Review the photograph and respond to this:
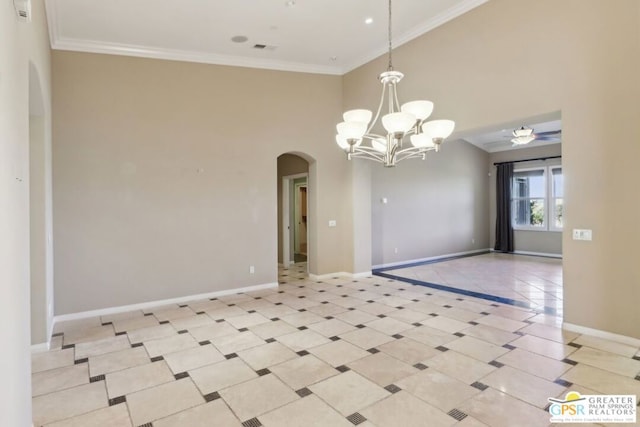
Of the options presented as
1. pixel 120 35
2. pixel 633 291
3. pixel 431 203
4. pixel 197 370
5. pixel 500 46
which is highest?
pixel 120 35

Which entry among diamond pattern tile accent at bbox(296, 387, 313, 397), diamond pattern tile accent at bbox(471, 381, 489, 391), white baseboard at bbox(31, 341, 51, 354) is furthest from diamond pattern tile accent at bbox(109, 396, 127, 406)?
diamond pattern tile accent at bbox(471, 381, 489, 391)

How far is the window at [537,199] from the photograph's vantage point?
10047 millimetres

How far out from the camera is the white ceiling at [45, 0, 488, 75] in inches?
174

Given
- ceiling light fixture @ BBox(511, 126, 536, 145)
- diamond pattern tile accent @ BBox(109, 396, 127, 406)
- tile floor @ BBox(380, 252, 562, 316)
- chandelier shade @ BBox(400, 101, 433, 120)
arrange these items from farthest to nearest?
ceiling light fixture @ BBox(511, 126, 536, 145) < tile floor @ BBox(380, 252, 562, 316) < chandelier shade @ BBox(400, 101, 433, 120) < diamond pattern tile accent @ BBox(109, 396, 127, 406)

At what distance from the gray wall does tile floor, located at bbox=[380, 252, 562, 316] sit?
2.09 feet

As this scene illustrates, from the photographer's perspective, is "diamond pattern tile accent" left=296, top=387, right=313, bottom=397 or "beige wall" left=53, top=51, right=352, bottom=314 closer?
"diamond pattern tile accent" left=296, top=387, right=313, bottom=397

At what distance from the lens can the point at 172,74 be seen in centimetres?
552

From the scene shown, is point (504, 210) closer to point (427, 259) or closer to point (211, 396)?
point (427, 259)

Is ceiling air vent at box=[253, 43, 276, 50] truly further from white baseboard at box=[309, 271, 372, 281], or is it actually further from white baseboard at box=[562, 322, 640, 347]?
white baseboard at box=[562, 322, 640, 347]

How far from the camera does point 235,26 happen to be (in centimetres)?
495

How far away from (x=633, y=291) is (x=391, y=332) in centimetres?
249

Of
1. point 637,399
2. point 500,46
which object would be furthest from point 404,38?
point 637,399

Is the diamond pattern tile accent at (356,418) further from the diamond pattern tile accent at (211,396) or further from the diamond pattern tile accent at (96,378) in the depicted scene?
the diamond pattern tile accent at (96,378)

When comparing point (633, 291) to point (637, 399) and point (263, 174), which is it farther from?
point (263, 174)
